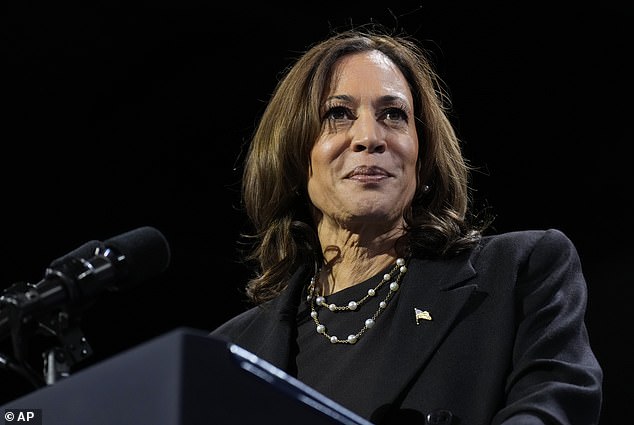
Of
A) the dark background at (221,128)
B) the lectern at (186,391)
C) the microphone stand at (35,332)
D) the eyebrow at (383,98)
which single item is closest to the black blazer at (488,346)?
the eyebrow at (383,98)

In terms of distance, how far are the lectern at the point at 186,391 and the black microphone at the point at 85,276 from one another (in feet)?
0.44

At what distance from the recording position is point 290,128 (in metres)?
2.59

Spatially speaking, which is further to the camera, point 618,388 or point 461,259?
point 618,388

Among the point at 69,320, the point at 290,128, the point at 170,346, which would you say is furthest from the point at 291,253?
the point at 170,346

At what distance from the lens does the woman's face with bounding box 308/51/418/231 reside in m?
2.39

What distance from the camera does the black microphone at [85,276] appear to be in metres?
1.33

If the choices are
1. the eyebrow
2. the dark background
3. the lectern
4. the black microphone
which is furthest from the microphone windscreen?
the dark background

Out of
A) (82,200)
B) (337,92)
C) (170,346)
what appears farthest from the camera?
(82,200)

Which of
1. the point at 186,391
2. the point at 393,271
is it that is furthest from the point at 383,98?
the point at 186,391

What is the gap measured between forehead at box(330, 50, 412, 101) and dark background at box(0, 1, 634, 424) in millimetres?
1109

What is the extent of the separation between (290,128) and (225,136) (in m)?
1.64

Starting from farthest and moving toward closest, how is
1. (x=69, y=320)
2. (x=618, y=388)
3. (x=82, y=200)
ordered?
(x=82, y=200) < (x=618, y=388) < (x=69, y=320)

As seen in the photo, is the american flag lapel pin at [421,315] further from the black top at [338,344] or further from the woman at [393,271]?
the black top at [338,344]

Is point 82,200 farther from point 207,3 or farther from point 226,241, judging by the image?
point 207,3
